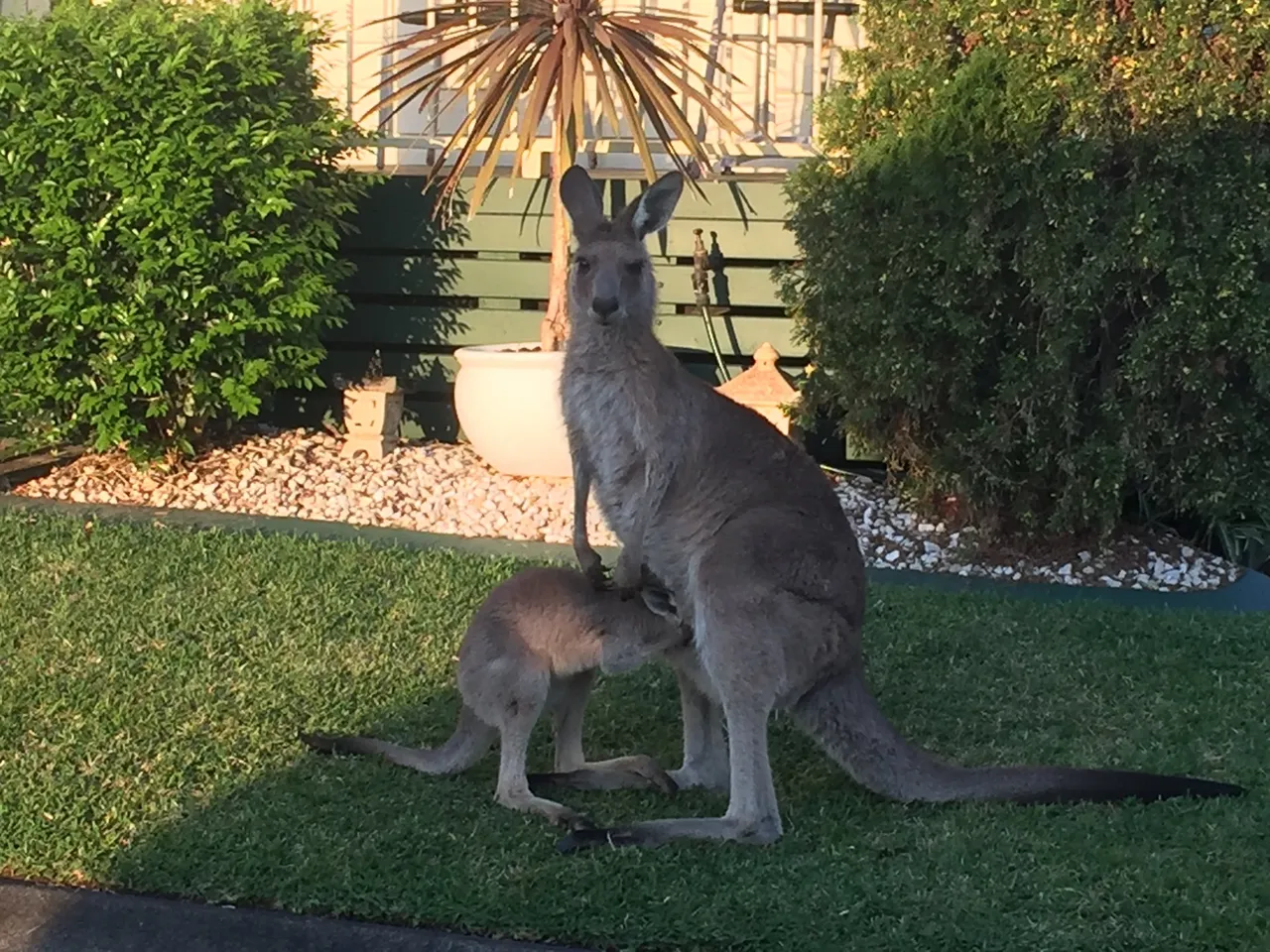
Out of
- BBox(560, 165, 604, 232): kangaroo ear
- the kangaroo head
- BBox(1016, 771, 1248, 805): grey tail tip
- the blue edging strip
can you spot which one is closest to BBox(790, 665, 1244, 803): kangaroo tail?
BBox(1016, 771, 1248, 805): grey tail tip

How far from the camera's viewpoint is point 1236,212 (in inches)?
258

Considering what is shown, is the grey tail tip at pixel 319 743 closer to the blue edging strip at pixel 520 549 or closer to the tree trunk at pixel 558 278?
the blue edging strip at pixel 520 549

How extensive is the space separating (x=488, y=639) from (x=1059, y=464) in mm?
3542

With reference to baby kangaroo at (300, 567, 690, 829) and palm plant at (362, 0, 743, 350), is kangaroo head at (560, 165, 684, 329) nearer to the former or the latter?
baby kangaroo at (300, 567, 690, 829)

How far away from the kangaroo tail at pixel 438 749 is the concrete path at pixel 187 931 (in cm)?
90

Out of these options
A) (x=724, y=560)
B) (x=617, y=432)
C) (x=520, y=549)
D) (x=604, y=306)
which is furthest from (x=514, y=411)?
(x=724, y=560)

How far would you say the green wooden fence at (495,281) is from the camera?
9.00 meters

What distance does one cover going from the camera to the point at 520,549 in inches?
283

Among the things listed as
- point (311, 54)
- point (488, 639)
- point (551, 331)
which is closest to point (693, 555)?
point (488, 639)

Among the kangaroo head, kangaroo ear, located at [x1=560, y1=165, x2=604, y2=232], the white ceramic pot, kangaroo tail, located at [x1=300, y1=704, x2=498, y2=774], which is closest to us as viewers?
kangaroo tail, located at [x1=300, y1=704, x2=498, y2=774]

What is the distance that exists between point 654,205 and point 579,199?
250 millimetres

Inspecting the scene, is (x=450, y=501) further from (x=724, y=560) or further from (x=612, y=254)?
(x=724, y=560)

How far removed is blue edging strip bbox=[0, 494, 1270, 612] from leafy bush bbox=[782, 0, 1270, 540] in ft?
1.27

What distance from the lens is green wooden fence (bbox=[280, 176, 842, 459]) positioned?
900 centimetres
